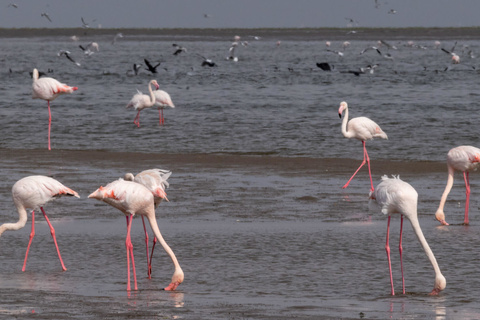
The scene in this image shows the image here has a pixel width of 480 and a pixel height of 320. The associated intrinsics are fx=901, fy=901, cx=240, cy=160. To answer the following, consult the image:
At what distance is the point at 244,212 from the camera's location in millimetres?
12273

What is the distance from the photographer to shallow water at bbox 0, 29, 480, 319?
7.75 meters

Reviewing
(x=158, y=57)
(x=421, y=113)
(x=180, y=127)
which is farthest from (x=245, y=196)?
(x=158, y=57)

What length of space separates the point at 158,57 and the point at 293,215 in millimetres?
52608

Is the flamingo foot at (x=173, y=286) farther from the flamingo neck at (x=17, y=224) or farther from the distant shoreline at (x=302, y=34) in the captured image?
the distant shoreline at (x=302, y=34)

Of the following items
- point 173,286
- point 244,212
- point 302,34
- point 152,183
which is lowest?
point 173,286

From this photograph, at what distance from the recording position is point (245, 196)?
531 inches

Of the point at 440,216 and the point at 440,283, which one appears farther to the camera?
the point at 440,216

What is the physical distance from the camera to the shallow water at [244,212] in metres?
7.75

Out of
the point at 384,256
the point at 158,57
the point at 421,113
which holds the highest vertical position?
the point at 158,57

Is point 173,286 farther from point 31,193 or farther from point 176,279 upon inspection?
point 31,193

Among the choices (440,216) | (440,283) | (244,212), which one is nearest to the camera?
(440,283)

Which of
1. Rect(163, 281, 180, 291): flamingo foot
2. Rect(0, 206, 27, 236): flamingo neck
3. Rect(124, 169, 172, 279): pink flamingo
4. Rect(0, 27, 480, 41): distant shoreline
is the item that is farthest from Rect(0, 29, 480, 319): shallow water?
Rect(0, 27, 480, 41): distant shoreline

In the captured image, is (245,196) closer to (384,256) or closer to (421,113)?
(384,256)

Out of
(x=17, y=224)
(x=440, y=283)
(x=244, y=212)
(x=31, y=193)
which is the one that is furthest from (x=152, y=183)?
(x=244, y=212)
